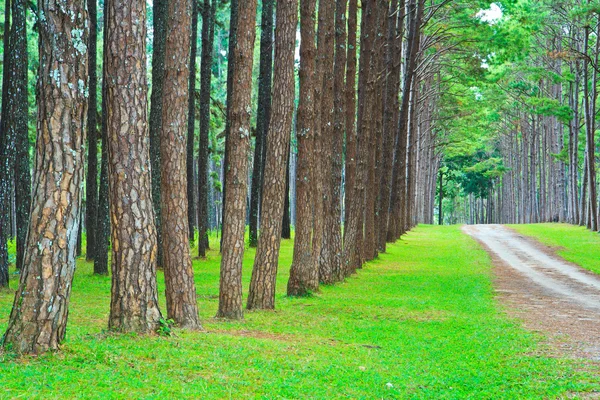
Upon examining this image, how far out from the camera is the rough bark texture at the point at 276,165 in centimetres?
1255

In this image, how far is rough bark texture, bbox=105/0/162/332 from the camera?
26.0 feet

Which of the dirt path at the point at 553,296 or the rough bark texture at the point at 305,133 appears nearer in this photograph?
the dirt path at the point at 553,296

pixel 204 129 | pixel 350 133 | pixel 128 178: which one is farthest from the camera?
pixel 204 129

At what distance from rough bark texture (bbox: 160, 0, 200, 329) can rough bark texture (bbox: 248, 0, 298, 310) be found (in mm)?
3148

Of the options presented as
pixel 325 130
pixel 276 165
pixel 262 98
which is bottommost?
pixel 276 165

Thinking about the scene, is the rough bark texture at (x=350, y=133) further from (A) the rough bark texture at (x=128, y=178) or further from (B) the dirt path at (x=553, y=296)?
(A) the rough bark texture at (x=128, y=178)

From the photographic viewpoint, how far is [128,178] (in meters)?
7.92

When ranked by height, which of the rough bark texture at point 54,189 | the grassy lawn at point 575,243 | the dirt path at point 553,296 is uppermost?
the rough bark texture at point 54,189

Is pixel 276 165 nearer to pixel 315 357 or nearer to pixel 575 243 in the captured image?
pixel 315 357

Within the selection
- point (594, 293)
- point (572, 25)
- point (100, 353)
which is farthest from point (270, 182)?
point (572, 25)

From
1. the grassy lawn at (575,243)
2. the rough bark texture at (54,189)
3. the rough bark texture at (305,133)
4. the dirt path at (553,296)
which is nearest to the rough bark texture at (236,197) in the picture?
the rough bark texture at (305,133)

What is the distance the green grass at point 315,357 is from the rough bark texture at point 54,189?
1.14 feet

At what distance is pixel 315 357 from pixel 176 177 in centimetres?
304

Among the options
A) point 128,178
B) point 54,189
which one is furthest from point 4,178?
point 54,189
